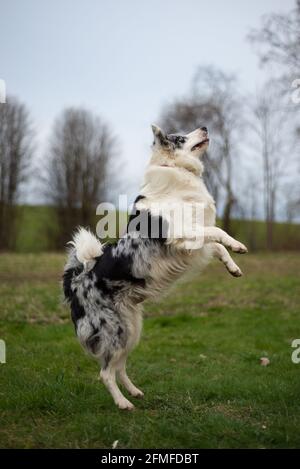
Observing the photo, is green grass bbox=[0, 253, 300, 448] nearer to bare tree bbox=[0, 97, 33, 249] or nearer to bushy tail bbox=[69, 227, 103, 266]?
bushy tail bbox=[69, 227, 103, 266]

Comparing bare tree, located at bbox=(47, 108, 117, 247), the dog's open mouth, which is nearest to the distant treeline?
bare tree, located at bbox=(47, 108, 117, 247)

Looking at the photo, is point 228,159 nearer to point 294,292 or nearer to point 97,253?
point 294,292

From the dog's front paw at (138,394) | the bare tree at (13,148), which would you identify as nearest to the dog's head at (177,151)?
the dog's front paw at (138,394)

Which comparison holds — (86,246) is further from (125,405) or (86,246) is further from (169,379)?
(169,379)

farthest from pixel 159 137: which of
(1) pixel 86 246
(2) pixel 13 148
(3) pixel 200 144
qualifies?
(2) pixel 13 148

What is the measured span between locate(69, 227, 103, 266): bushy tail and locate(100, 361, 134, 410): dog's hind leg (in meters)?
1.18

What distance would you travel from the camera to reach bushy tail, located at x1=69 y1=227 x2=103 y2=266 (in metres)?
5.73

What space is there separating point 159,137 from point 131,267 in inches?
63.3

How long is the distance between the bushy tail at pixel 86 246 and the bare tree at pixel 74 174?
1329 inches

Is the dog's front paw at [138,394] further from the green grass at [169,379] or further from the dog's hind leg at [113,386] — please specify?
the dog's hind leg at [113,386]

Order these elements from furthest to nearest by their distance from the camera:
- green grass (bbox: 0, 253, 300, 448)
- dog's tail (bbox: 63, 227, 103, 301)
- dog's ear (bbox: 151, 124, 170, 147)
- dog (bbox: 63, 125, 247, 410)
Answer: dog's ear (bbox: 151, 124, 170, 147)
dog's tail (bbox: 63, 227, 103, 301)
dog (bbox: 63, 125, 247, 410)
green grass (bbox: 0, 253, 300, 448)

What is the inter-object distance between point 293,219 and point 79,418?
123ft

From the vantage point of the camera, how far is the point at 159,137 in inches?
233
